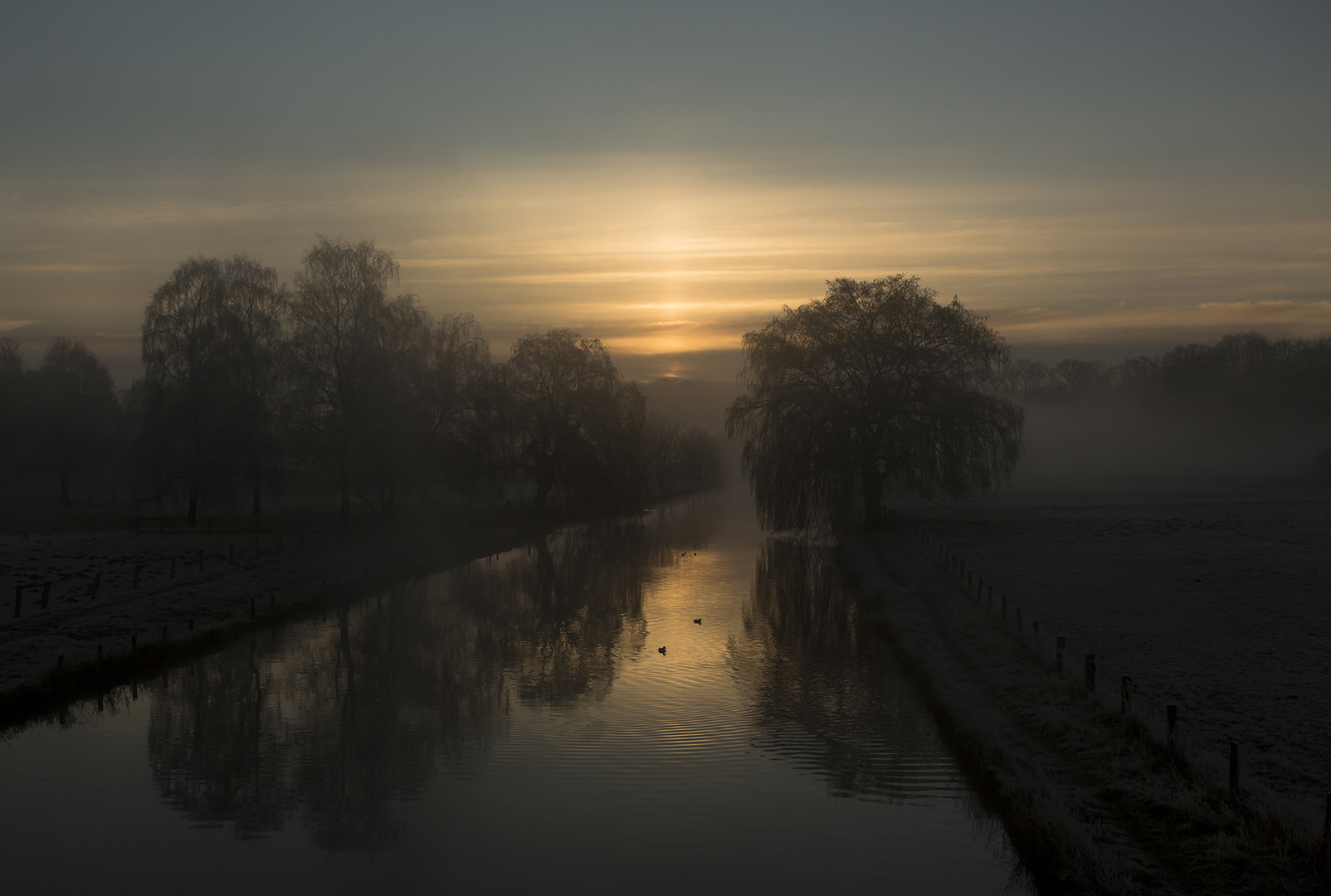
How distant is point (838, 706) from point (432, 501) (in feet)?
137

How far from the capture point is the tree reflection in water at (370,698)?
476 inches

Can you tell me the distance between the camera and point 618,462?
58875 millimetres

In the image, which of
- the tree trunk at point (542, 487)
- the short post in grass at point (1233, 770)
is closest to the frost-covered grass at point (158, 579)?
the tree trunk at point (542, 487)

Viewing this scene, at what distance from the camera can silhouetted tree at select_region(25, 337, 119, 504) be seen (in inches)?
2566

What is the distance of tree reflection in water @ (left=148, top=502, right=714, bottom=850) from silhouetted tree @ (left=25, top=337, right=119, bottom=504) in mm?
48046

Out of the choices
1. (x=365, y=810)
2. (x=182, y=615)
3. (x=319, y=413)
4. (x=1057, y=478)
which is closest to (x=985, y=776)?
(x=365, y=810)

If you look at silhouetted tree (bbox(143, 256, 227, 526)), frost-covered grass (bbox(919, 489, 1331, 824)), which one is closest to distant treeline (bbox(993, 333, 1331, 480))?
frost-covered grass (bbox(919, 489, 1331, 824))

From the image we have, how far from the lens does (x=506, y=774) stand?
12961mm

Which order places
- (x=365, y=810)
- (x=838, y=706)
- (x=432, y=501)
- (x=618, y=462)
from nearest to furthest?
(x=365, y=810)
(x=838, y=706)
(x=432, y=501)
(x=618, y=462)

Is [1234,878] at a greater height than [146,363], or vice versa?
[146,363]

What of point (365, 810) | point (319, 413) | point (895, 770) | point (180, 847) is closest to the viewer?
point (180, 847)

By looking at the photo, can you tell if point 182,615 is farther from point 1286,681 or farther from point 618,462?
point 618,462

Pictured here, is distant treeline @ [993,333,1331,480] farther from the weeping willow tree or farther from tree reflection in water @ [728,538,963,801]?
tree reflection in water @ [728,538,963,801]

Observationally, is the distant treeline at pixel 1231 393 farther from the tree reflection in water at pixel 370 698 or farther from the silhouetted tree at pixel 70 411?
the silhouetted tree at pixel 70 411
